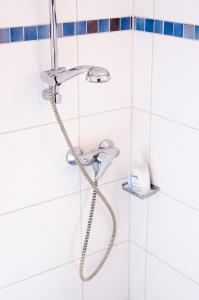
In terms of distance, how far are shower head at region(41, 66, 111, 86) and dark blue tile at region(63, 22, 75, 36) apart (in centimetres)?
14

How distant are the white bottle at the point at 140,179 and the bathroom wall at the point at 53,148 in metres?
0.11

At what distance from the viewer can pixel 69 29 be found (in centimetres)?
158

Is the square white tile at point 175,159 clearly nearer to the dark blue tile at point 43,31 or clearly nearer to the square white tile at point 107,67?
the square white tile at point 107,67

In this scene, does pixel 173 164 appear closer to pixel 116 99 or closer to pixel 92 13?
pixel 116 99

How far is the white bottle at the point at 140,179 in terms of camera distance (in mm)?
1751

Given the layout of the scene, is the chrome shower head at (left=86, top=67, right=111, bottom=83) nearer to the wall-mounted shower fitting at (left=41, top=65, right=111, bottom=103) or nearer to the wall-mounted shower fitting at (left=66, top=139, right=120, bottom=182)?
the wall-mounted shower fitting at (left=41, top=65, right=111, bottom=103)

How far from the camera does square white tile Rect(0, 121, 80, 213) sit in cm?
157

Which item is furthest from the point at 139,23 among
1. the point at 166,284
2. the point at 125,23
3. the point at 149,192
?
the point at 166,284

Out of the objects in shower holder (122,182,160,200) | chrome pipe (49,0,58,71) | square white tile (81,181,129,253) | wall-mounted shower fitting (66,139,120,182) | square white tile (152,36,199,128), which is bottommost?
square white tile (81,181,129,253)

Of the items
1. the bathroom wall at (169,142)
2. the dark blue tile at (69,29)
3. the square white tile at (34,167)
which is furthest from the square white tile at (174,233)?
the dark blue tile at (69,29)

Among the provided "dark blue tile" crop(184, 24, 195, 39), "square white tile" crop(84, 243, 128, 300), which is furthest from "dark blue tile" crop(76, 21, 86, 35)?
"square white tile" crop(84, 243, 128, 300)

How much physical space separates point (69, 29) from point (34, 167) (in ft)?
1.55

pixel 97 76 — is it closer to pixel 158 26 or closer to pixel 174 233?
pixel 158 26

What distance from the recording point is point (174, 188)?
5.57ft
